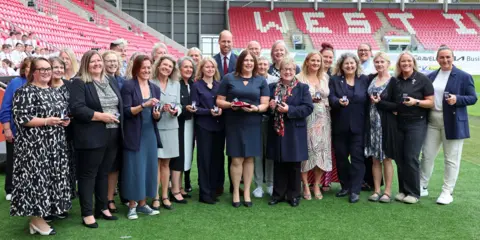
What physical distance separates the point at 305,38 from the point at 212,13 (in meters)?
6.66

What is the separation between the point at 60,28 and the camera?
57.6ft

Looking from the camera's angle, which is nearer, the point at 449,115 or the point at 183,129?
the point at 449,115

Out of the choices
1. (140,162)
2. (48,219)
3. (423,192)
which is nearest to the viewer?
(48,219)

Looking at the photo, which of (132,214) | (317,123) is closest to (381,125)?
(317,123)

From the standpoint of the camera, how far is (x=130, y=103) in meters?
4.80

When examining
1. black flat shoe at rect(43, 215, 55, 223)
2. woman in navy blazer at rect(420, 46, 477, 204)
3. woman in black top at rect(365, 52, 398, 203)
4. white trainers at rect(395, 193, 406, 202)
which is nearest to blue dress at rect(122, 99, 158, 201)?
black flat shoe at rect(43, 215, 55, 223)

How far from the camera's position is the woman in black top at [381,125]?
5508 mm

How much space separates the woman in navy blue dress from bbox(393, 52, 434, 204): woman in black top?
1613 mm

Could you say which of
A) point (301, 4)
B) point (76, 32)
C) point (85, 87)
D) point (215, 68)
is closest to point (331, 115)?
point (215, 68)

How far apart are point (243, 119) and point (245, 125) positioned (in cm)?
7

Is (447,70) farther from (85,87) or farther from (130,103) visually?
(85,87)

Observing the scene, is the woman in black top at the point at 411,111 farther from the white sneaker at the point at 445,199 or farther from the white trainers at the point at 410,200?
the white sneaker at the point at 445,199

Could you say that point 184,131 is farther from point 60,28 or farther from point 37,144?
point 60,28

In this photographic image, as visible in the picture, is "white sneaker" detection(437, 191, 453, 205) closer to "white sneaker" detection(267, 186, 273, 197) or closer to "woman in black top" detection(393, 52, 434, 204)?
"woman in black top" detection(393, 52, 434, 204)
